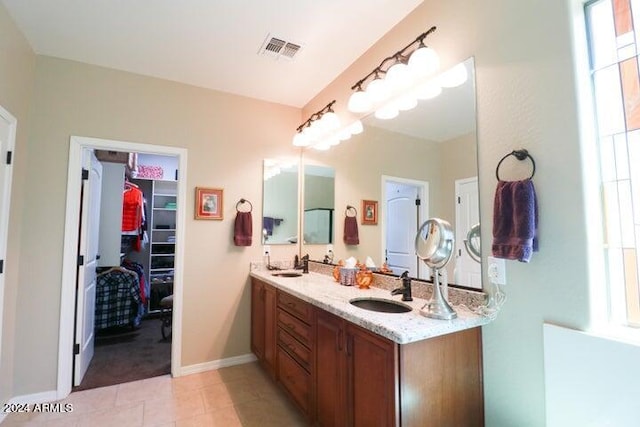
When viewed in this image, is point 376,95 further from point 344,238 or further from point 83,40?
point 83,40

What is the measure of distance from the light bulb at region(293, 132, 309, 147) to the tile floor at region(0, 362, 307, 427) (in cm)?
226

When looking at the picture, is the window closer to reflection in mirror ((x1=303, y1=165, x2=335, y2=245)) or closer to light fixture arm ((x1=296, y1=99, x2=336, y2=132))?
light fixture arm ((x1=296, y1=99, x2=336, y2=132))

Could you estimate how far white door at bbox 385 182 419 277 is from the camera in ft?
6.71

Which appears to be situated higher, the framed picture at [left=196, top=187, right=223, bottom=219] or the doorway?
the framed picture at [left=196, top=187, right=223, bottom=219]

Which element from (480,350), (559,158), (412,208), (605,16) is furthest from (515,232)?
(605,16)

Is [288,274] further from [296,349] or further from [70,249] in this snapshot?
[70,249]

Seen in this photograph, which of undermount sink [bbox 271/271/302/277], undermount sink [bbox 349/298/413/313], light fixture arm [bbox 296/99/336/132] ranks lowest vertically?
undermount sink [bbox 349/298/413/313]

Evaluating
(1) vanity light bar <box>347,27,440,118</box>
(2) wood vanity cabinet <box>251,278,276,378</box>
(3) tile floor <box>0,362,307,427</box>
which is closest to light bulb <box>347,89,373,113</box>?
(1) vanity light bar <box>347,27,440,118</box>

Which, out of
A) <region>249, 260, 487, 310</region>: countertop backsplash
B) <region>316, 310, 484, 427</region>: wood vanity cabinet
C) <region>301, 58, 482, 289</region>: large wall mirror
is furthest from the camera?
<region>301, 58, 482, 289</region>: large wall mirror

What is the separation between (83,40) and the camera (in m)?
2.27

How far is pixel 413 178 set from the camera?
205cm

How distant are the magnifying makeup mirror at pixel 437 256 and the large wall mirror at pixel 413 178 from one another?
0.25m

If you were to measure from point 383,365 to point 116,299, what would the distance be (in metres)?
3.62

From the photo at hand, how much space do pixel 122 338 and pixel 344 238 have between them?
3.00 m
